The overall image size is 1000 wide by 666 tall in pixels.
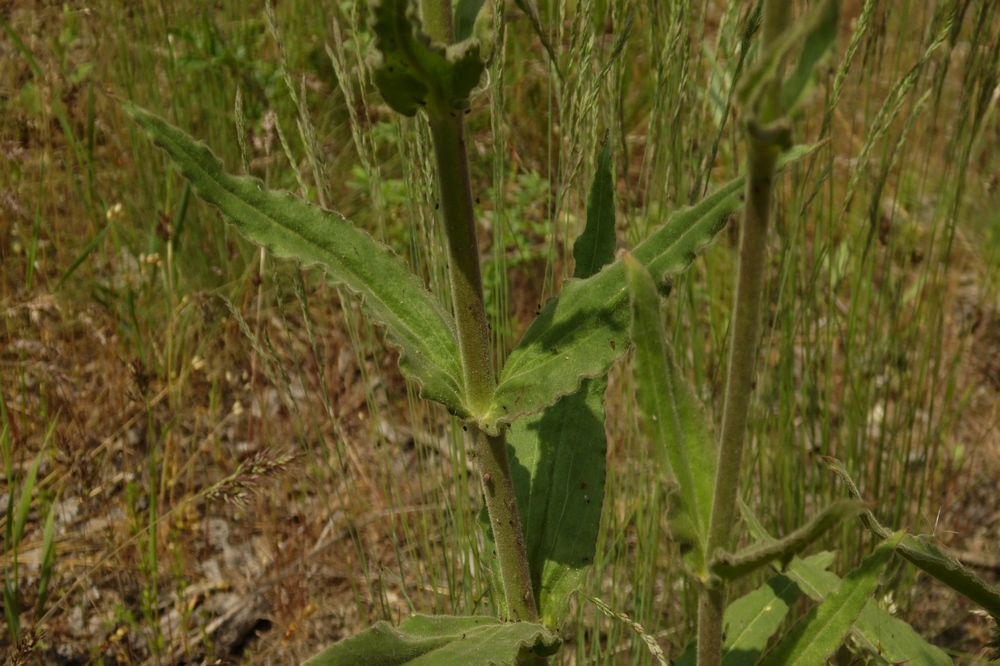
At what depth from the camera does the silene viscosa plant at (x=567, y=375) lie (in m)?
0.80

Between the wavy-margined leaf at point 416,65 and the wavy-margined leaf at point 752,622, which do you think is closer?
the wavy-margined leaf at point 416,65

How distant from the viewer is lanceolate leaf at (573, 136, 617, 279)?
1.14m

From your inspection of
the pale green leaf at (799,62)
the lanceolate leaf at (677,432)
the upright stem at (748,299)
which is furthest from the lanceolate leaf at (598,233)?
the pale green leaf at (799,62)

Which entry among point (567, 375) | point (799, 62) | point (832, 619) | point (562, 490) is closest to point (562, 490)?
point (562, 490)

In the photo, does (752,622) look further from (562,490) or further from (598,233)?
(598,233)

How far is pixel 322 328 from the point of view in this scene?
2.62 m

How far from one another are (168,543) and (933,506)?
5.37 feet

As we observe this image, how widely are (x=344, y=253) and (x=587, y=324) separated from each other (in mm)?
289

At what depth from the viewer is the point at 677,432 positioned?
882mm

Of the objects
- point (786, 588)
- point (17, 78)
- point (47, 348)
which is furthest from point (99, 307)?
point (786, 588)

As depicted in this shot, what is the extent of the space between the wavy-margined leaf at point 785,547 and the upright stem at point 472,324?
284 mm

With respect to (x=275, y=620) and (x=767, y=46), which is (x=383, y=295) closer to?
(x=767, y=46)

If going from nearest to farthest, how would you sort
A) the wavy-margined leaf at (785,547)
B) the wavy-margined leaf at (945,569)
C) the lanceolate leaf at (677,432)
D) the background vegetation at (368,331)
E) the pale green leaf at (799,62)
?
1. the pale green leaf at (799,62)
2. the wavy-margined leaf at (785,547)
3. the lanceolate leaf at (677,432)
4. the wavy-margined leaf at (945,569)
5. the background vegetation at (368,331)

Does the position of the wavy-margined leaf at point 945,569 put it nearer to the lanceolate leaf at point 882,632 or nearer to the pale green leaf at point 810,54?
the lanceolate leaf at point 882,632
